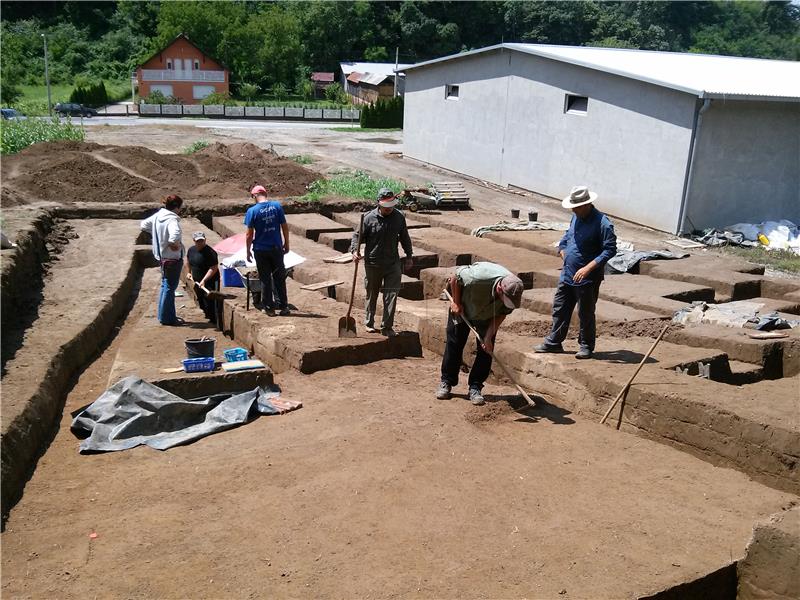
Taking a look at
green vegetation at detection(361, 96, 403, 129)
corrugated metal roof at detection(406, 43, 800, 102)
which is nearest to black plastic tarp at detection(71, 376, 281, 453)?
corrugated metal roof at detection(406, 43, 800, 102)

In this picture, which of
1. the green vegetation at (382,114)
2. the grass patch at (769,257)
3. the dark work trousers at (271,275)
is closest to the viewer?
the dark work trousers at (271,275)

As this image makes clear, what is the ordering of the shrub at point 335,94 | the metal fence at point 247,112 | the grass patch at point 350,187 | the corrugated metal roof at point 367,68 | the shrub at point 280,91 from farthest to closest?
the shrub at point 280,91 → the shrub at point 335,94 → the corrugated metal roof at point 367,68 → the metal fence at point 247,112 → the grass patch at point 350,187

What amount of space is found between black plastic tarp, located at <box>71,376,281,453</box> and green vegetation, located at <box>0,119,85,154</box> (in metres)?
20.3

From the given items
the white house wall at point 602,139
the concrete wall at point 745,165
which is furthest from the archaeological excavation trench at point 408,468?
the white house wall at point 602,139

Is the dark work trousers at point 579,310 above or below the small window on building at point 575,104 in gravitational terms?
below

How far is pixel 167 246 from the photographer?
30.4 feet

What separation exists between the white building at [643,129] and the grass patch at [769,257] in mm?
1389

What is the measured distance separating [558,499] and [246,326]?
503cm

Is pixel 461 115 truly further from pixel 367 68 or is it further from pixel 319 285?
pixel 367 68

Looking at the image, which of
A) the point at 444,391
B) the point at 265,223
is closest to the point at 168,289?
the point at 265,223

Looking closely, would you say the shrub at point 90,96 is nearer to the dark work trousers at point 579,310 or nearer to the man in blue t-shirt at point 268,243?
the man in blue t-shirt at point 268,243

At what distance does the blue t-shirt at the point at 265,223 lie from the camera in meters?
8.97

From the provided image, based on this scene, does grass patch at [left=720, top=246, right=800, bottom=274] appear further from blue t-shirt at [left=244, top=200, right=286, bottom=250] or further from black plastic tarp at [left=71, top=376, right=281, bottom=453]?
black plastic tarp at [left=71, top=376, right=281, bottom=453]

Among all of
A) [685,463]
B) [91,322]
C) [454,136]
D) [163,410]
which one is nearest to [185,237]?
[91,322]
